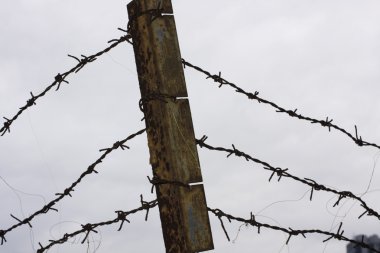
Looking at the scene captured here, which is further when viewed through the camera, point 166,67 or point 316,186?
point 316,186

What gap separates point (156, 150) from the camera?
320 centimetres

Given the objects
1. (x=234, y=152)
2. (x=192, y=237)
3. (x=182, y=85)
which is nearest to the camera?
(x=192, y=237)

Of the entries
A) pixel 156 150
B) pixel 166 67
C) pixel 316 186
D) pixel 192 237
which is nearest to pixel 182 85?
pixel 166 67

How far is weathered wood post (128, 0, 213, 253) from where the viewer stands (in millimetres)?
3109

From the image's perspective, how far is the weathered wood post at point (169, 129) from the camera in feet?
10.2

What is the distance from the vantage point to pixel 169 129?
318cm

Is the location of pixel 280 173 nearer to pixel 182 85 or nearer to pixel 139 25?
pixel 182 85

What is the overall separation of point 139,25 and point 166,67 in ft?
0.93

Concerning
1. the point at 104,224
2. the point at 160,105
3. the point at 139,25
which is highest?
the point at 139,25

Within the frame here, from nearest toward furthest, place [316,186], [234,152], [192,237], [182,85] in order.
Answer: [192,237] → [182,85] → [234,152] → [316,186]

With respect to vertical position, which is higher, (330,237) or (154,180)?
(154,180)

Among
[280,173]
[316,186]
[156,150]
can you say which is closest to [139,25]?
[156,150]

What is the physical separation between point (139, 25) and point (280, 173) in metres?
1.26

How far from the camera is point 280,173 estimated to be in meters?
3.78
